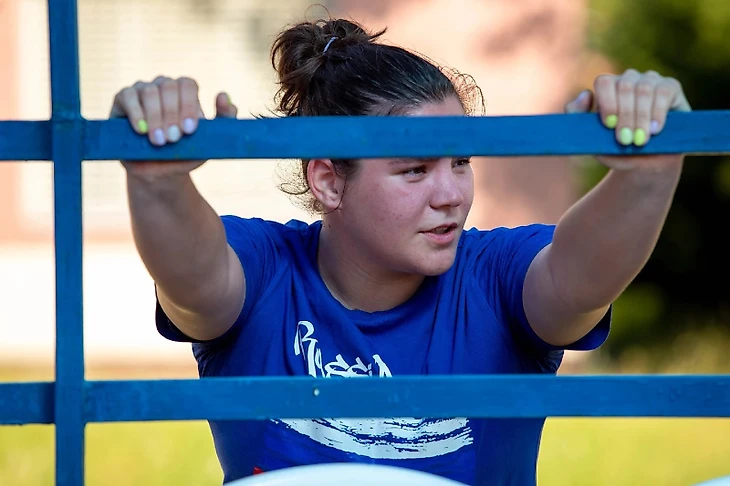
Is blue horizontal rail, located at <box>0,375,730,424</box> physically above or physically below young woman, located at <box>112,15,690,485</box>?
below

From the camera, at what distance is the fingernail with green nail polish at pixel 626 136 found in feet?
4.07

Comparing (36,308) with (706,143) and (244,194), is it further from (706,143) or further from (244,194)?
(706,143)

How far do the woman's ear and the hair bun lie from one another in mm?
162

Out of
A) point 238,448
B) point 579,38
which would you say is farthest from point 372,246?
point 579,38

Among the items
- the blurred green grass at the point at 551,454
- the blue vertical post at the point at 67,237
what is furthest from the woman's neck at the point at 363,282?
the blurred green grass at the point at 551,454

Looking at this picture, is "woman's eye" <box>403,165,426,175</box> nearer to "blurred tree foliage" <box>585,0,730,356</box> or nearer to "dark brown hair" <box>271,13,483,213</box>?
"dark brown hair" <box>271,13,483,213</box>

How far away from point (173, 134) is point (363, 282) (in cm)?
67

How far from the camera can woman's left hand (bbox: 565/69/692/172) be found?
1.24m

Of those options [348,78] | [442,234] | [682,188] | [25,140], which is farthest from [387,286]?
[682,188]

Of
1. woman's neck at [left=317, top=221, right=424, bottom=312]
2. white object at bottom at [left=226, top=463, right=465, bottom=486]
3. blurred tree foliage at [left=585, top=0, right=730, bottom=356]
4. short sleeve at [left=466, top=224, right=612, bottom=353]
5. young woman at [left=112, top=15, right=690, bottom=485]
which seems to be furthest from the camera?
blurred tree foliage at [left=585, top=0, right=730, bottom=356]

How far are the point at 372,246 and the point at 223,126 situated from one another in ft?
2.01

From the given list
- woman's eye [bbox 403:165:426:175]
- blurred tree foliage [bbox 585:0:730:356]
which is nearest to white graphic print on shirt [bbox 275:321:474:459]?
woman's eye [bbox 403:165:426:175]

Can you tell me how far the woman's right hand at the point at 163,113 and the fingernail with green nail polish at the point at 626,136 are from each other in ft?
1.58

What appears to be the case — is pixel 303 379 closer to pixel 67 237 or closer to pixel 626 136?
pixel 67 237
